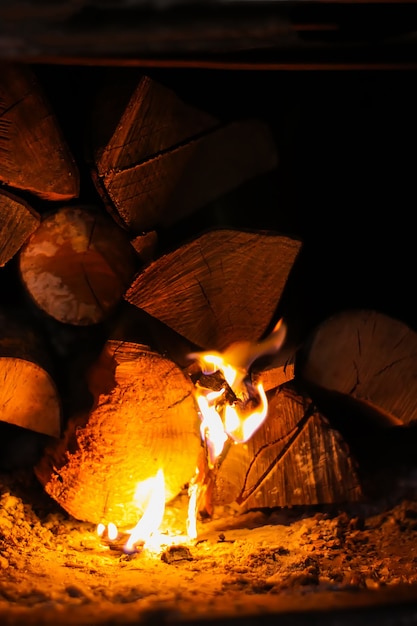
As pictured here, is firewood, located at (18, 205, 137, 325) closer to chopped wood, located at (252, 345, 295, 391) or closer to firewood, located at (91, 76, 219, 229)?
firewood, located at (91, 76, 219, 229)

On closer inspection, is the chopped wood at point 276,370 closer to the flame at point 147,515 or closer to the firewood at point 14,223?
the flame at point 147,515

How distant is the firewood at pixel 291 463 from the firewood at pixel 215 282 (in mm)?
361

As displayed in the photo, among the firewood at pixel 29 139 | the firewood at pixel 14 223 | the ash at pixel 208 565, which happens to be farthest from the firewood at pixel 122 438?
the firewood at pixel 29 139

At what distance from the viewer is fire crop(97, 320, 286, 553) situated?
7.54 feet

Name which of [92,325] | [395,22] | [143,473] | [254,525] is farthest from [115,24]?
[254,525]

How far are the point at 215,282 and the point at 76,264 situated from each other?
484mm

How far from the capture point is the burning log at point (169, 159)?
209 centimetres

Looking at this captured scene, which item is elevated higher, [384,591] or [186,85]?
[186,85]

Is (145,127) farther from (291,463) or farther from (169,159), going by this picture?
(291,463)

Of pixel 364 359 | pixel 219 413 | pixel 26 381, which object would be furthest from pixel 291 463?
pixel 26 381

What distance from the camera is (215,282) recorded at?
7.06 feet

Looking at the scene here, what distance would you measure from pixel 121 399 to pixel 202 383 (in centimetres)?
28

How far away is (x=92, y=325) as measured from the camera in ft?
7.91

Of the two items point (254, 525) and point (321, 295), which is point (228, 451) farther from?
point (321, 295)
